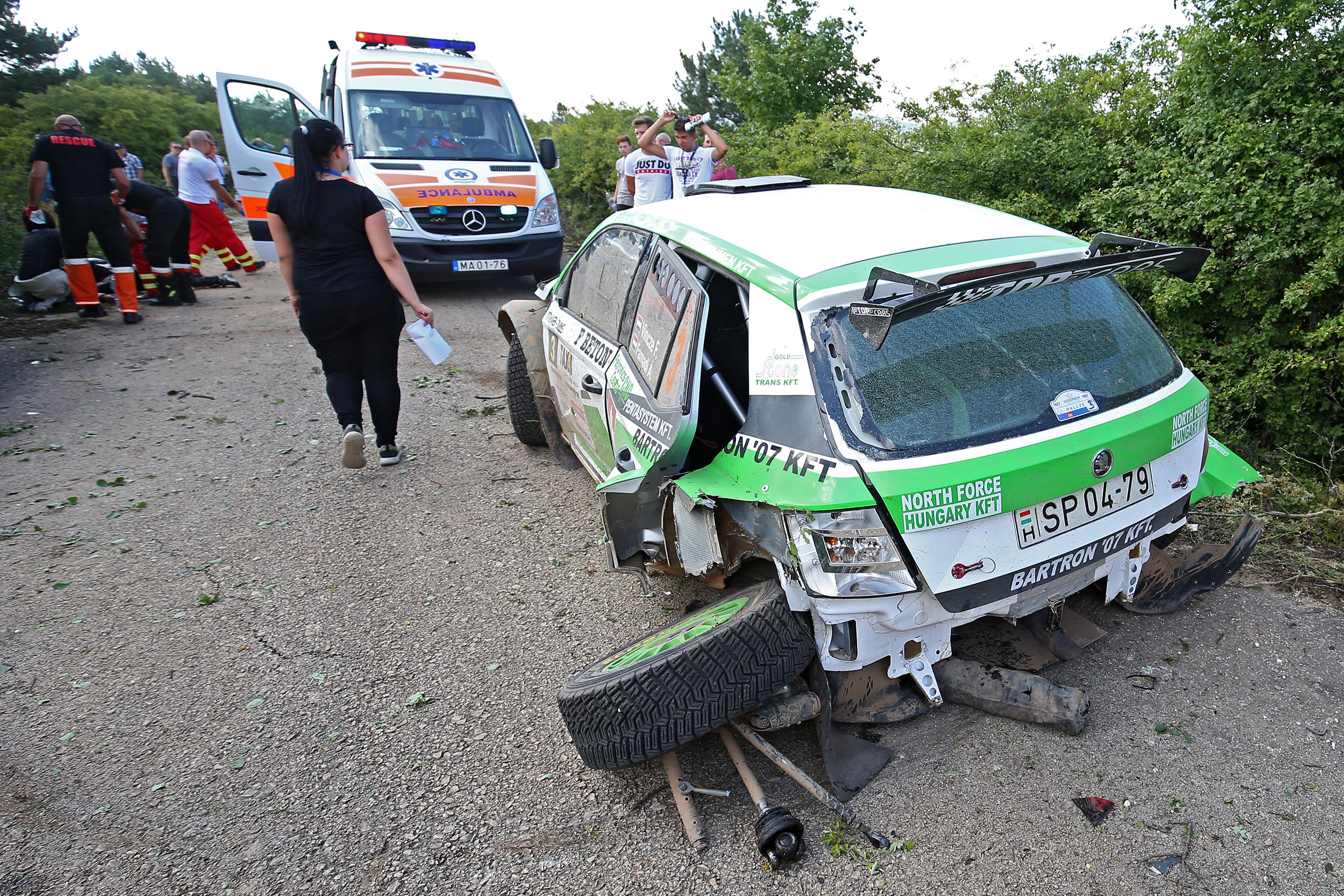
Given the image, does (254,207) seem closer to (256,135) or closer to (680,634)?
(256,135)

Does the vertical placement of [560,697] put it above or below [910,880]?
above

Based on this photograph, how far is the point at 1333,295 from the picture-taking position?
432 cm

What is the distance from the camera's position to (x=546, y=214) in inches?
381

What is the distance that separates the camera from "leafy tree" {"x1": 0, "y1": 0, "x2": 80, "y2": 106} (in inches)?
1093

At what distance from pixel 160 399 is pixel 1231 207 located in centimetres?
812

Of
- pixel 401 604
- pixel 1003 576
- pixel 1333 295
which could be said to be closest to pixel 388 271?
pixel 401 604

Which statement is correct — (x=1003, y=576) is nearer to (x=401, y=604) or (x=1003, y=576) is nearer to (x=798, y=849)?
(x=798, y=849)

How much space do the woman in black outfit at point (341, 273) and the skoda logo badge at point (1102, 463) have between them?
3731mm

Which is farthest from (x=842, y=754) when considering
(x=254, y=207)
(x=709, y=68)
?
(x=709, y=68)

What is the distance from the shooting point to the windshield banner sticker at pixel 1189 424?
2.78 metres

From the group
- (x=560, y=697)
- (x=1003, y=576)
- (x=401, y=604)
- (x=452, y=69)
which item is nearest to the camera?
(x=1003, y=576)

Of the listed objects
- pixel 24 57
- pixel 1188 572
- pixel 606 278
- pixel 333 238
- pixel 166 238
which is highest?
pixel 24 57

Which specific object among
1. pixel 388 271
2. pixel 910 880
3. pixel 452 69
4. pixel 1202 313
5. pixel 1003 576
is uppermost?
pixel 452 69

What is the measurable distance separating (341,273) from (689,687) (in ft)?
11.6
